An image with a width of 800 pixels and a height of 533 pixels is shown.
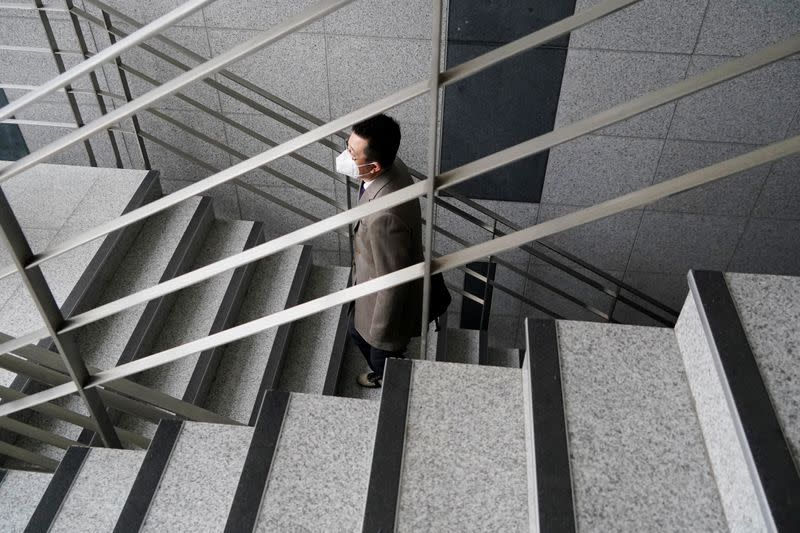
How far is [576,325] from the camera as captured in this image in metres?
1.57

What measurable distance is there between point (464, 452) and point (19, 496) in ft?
5.22

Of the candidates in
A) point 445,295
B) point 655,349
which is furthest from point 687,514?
point 445,295

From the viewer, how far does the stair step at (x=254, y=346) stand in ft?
9.11

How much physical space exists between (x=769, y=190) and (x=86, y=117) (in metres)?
3.96

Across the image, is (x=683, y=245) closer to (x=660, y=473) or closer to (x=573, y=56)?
(x=573, y=56)

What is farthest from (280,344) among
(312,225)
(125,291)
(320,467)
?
(312,225)

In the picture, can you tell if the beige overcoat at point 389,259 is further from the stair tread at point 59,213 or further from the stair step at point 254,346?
the stair tread at point 59,213

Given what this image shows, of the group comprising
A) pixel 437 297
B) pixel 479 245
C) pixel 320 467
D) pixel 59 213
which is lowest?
pixel 59 213

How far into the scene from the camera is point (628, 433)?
1.35m

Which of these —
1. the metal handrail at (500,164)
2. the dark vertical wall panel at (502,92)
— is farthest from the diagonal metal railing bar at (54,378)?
the dark vertical wall panel at (502,92)

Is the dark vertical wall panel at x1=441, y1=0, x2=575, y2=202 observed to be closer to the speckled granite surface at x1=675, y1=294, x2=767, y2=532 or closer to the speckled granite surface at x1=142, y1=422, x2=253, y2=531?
the speckled granite surface at x1=675, y1=294, x2=767, y2=532

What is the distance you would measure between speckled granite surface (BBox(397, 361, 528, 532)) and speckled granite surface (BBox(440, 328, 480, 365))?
1667mm

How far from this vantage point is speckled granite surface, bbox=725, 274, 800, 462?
1.23 m

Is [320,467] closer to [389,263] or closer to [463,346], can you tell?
[389,263]
